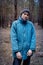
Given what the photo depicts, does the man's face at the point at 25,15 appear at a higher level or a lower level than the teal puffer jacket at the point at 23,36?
higher

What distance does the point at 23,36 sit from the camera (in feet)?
15.8

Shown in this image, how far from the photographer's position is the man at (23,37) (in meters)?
4.76

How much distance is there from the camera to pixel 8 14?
26.7 metres

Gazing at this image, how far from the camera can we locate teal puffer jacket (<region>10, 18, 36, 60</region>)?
188 inches

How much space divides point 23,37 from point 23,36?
18mm

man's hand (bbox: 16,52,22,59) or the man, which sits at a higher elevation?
the man

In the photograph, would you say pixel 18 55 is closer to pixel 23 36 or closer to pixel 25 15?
pixel 23 36

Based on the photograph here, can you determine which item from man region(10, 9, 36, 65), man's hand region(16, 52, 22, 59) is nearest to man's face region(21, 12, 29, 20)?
man region(10, 9, 36, 65)

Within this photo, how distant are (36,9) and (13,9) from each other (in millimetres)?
2725

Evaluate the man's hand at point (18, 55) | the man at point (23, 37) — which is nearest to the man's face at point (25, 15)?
the man at point (23, 37)

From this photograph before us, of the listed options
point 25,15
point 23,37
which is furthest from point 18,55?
point 25,15

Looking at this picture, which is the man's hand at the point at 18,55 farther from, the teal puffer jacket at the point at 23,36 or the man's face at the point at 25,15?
the man's face at the point at 25,15

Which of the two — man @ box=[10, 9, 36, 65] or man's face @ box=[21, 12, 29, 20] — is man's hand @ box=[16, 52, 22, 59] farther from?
man's face @ box=[21, 12, 29, 20]

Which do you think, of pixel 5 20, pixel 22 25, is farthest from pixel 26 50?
pixel 5 20
